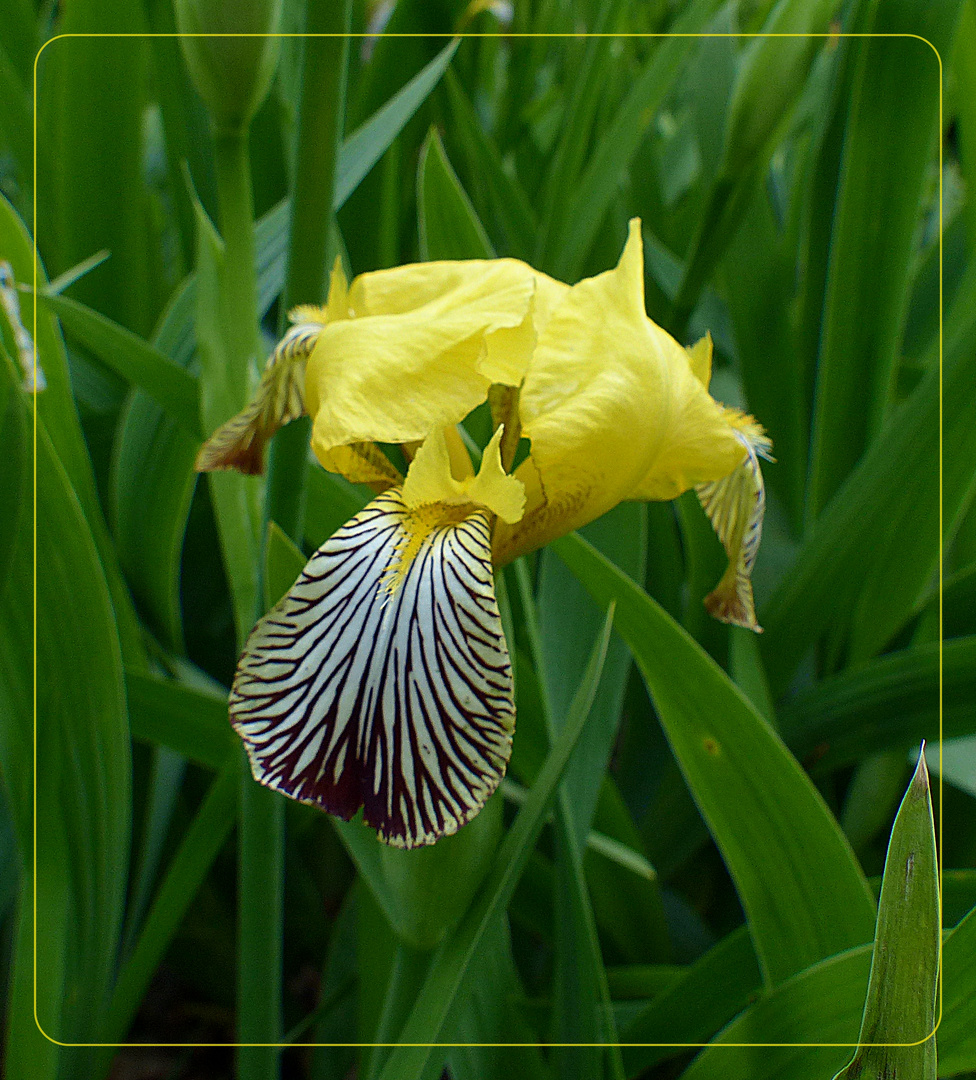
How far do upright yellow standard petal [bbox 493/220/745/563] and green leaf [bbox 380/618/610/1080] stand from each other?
6 cm

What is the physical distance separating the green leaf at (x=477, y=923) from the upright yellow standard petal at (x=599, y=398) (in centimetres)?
6

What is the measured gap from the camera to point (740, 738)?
0.36m

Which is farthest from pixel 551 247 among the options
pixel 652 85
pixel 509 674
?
pixel 509 674

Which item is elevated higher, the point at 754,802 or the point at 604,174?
the point at 604,174

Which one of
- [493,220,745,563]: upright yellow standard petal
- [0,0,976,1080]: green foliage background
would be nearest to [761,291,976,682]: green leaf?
[0,0,976,1080]: green foliage background

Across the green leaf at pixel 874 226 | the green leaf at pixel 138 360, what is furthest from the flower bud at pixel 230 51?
the green leaf at pixel 874 226

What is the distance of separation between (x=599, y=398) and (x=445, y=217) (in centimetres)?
22

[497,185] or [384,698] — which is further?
[497,185]

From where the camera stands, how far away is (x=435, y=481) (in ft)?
0.99

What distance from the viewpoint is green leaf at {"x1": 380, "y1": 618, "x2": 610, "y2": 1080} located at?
0.32m

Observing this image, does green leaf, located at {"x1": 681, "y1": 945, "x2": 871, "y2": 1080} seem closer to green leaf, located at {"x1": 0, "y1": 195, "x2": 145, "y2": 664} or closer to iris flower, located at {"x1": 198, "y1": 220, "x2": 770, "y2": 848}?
iris flower, located at {"x1": 198, "y1": 220, "x2": 770, "y2": 848}

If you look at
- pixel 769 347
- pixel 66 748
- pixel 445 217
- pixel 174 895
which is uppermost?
pixel 445 217

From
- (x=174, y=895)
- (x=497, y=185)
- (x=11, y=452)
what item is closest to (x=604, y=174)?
(x=497, y=185)

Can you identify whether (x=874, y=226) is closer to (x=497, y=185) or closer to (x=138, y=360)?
(x=497, y=185)
